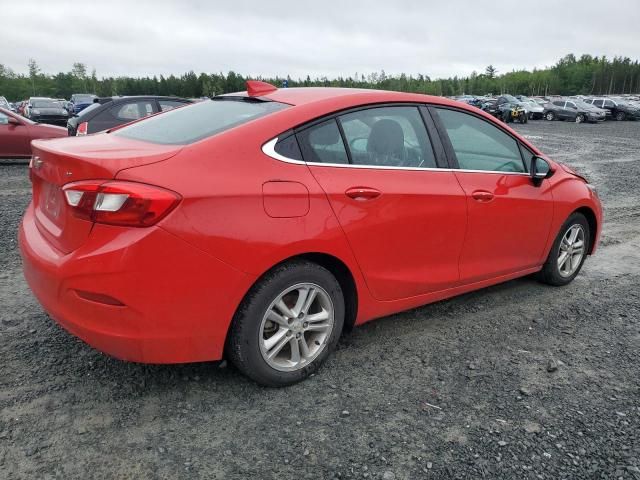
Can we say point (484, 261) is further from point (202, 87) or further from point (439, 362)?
point (202, 87)

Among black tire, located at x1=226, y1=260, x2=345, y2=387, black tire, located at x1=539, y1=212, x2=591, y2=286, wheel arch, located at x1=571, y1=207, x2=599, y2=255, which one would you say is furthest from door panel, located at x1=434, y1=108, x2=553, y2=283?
black tire, located at x1=226, y1=260, x2=345, y2=387

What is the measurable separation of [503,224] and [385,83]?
137 meters

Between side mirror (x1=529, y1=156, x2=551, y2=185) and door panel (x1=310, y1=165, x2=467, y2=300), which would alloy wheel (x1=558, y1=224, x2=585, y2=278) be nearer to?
side mirror (x1=529, y1=156, x2=551, y2=185)

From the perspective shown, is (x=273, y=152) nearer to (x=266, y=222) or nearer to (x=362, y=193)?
(x=266, y=222)

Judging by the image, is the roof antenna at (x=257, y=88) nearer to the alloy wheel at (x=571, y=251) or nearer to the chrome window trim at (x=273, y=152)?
the chrome window trim at (x=273, y=152)

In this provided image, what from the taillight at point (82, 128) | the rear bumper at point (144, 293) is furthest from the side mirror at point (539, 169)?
the taillight at point (82, 128)

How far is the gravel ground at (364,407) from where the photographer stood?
2227 millimetres

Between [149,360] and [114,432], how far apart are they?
360 mm

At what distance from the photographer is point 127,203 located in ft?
7.25

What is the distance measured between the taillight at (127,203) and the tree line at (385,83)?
92.4 metres

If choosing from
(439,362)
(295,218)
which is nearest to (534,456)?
(439,362)

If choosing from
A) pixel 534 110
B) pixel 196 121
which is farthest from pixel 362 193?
pixel 534 110

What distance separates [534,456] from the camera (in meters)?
2.32

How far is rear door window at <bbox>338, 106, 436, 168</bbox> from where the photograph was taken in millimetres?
2961
